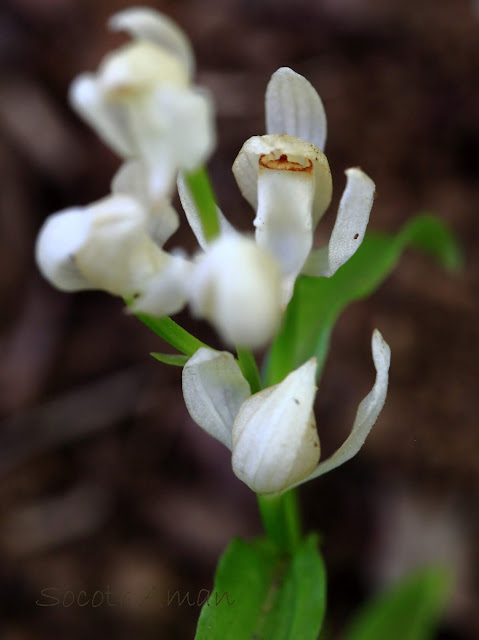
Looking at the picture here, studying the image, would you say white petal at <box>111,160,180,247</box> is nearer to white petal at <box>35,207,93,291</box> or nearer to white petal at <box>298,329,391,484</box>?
white petal at <box>35,207,93,291</box>

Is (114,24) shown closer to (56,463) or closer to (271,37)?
(56,463)

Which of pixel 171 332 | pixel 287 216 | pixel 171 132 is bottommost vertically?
pixel 171 332

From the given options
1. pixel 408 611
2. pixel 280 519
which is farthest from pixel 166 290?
pixel 408 611

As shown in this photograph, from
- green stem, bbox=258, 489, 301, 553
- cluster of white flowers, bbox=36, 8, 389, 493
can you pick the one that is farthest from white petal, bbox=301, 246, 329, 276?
green stem, bbox=258, 489, 301, 553

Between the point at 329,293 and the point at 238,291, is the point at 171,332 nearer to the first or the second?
the point at 238,291

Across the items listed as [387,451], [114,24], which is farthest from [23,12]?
[114,24]

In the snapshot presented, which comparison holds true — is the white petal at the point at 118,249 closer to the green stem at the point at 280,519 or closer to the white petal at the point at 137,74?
the white petal at the point at 137,74

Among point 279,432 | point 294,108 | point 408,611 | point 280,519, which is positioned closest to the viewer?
point 279,432

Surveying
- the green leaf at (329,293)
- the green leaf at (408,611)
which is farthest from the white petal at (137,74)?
the green leaf at (408,611)
